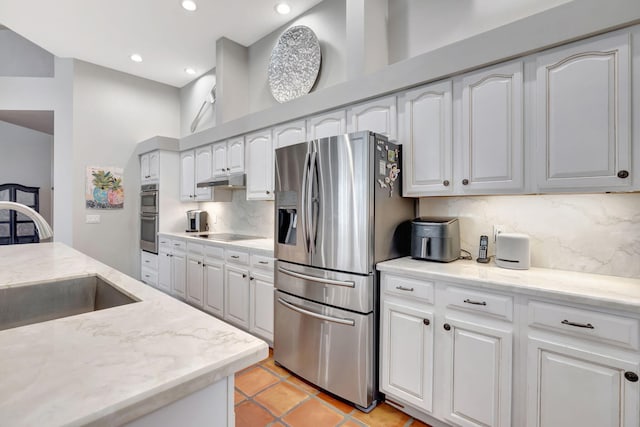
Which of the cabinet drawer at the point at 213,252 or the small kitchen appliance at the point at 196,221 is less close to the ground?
the small kitchen appliance at the point at 196,221

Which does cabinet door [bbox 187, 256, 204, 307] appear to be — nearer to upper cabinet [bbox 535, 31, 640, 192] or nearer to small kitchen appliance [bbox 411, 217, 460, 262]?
small kitchen appliance [bbox 411, 217, 460, 262]

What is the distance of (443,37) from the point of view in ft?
7.70

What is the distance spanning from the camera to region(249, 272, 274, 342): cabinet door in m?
2.60

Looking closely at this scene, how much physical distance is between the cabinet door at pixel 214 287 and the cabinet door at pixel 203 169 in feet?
3.55

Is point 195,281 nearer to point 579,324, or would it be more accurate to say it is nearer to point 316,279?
point 316,279

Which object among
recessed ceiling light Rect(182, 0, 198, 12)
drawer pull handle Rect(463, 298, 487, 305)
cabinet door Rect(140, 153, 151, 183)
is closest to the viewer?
drawer pull handle Rect(463, 298, 487, 305)

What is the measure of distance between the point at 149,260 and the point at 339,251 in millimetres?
3557

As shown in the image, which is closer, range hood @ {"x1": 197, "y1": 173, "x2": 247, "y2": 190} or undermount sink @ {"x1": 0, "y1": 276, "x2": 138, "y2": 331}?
undermount sink @ {"x1": 0, "y1": 276, "x2": 138, "y2": 331}

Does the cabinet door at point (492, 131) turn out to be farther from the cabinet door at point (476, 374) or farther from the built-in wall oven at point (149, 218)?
the built-in wall oven at point (149, 218)

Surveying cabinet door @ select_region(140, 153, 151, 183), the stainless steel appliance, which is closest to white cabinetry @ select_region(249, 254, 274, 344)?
the stainless steel appliance

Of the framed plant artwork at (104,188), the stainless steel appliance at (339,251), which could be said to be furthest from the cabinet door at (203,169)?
the stainless steel appliance at (339,251)

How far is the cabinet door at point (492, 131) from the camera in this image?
168 cm

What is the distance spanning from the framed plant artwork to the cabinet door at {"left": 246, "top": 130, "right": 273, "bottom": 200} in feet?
8.11

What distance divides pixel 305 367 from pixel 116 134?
4.34m
